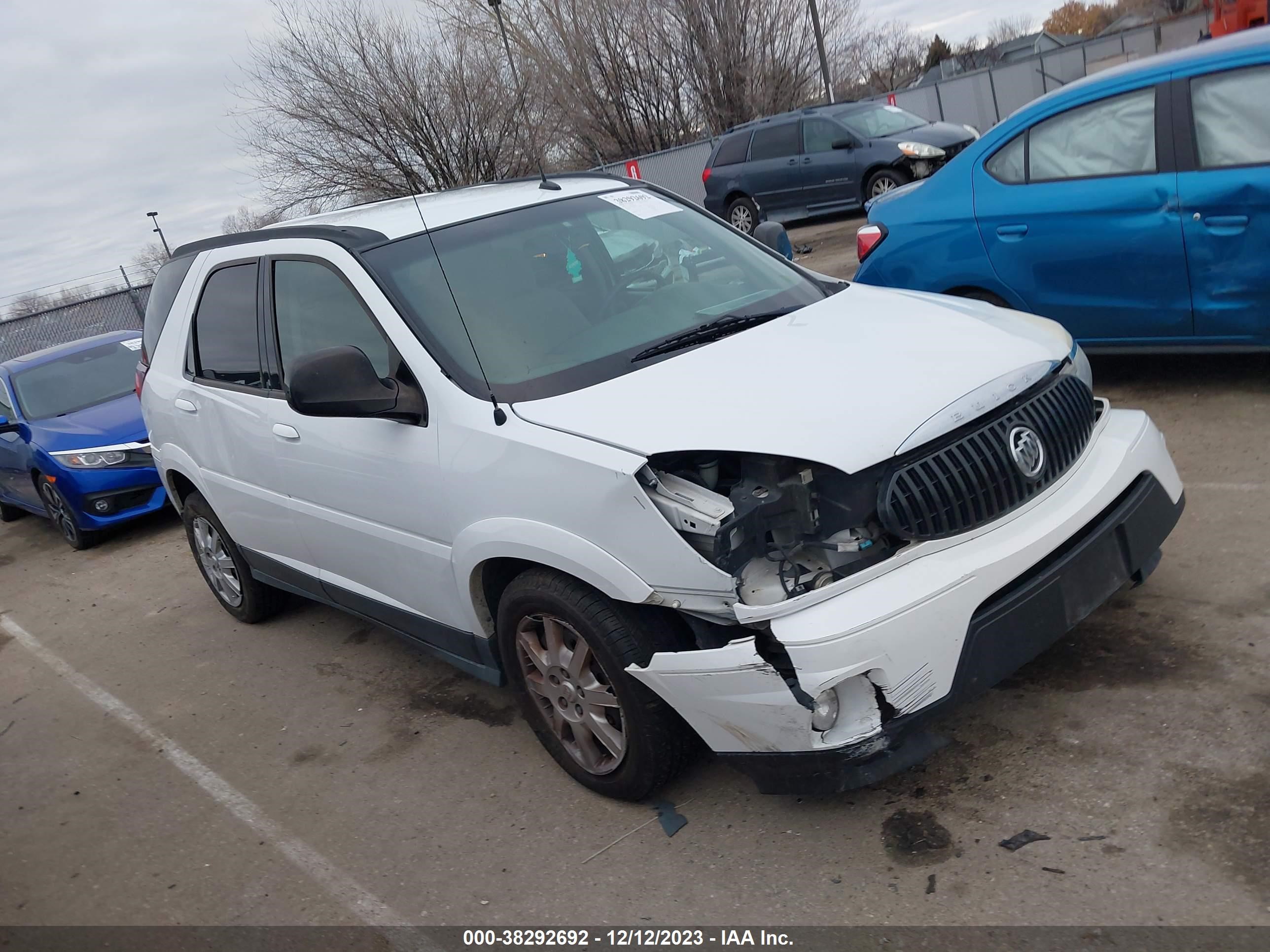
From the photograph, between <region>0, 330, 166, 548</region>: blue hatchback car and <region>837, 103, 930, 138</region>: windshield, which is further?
<region>837, 103, 930, 138</region>: windshield

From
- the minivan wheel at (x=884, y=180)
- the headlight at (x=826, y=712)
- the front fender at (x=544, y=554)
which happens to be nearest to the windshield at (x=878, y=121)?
the minivan wheel at (x=884, y=180)

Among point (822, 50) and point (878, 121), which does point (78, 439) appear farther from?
point (822, 50)

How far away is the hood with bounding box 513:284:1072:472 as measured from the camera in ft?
9.56

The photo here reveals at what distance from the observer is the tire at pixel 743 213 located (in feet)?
57.1

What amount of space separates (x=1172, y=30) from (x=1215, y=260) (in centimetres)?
4764

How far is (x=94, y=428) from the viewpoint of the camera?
28.2ft

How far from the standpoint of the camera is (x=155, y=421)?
568 cm

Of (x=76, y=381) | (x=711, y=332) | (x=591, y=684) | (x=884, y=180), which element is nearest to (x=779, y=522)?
(x=591, y=684)

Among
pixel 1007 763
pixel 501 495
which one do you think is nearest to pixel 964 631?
pixel 1007 763

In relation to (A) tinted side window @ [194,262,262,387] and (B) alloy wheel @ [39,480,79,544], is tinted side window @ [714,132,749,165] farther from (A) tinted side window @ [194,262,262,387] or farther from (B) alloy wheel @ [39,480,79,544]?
(A) tinted side window @ [194,262,262,387]

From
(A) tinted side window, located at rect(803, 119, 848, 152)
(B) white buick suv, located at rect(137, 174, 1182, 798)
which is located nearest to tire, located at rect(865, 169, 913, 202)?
(A) tinted side window, located at rect(803, 119, 848, 152)

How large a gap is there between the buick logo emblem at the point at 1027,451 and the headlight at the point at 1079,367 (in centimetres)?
44

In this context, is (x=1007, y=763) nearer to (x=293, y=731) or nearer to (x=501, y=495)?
(x=501, y=495)

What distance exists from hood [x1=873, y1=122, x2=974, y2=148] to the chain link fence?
13650 millimetres
